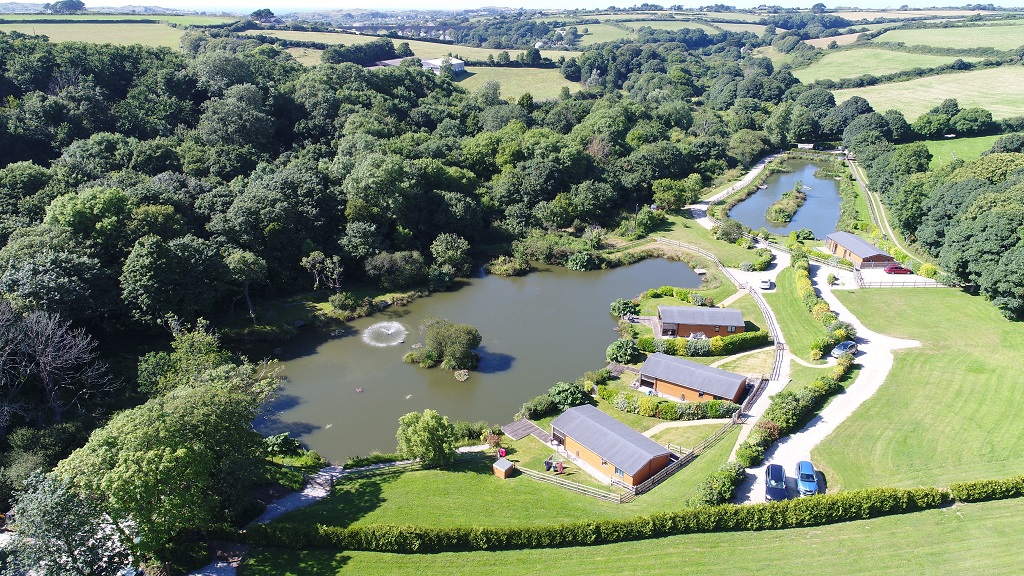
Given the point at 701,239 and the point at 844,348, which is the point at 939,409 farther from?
the point at 701,239

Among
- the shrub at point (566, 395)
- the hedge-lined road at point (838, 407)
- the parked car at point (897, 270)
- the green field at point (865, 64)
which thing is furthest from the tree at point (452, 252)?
the green field at point (865, 64)

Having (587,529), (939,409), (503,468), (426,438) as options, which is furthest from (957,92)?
(426,438)

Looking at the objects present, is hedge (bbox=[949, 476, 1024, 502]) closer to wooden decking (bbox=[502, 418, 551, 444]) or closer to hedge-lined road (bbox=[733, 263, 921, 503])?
hedge-lined road (bbox=[733, 263, 921, 503])

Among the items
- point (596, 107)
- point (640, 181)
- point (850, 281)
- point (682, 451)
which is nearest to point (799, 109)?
point (596, 107)

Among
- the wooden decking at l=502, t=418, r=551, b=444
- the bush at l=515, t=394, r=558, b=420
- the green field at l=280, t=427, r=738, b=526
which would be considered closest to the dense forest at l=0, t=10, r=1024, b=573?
the green field at l=280, t=427, r=738, b=526

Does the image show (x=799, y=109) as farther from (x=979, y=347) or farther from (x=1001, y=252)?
(x=979, y=347)

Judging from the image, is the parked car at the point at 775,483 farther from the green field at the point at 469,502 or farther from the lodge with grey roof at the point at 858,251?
the lodge with grey roof at the point at 858,251
